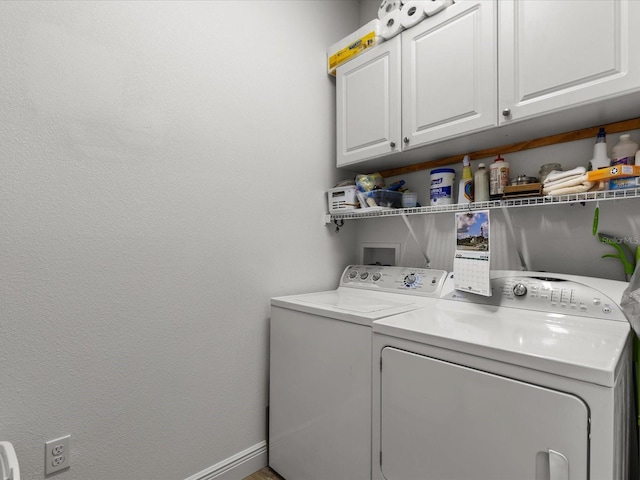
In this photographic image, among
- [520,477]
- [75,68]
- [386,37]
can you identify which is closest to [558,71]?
[386,37]

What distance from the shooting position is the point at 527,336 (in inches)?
42.9

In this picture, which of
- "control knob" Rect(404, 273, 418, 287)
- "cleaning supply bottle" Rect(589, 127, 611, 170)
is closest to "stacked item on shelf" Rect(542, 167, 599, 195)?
"cleaning supply bottle" Rect(589, 127, 611, 170)

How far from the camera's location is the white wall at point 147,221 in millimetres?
1174

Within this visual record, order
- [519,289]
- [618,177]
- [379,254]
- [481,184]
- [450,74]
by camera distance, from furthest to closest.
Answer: [379,254]
[481,184]
[450,74]
[519,289]
[618,177]

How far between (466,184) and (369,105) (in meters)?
0.72

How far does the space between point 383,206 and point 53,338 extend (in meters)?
1.66

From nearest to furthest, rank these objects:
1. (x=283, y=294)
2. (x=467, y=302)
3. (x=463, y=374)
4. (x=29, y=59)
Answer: (x=463, y=374) → (x=29, y=59) → (x=467, y=302) → (x=283, y=294)

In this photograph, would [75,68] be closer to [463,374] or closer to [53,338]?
[53,338]

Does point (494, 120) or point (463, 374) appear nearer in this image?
point (463, 374)

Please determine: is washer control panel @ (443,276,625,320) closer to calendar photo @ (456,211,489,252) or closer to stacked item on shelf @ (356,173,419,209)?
calendar photo @ (456,211,489,252)

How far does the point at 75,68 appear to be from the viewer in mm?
1266

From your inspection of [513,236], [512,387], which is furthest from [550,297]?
[512,387]

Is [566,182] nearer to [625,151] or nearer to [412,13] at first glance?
[625,151]

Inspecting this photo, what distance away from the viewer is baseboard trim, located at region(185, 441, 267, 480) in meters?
1.62
